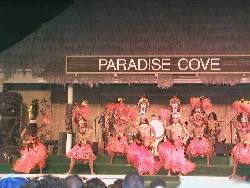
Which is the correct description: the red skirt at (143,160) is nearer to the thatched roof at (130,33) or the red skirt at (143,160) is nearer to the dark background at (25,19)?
the thatched roof at (130,33)

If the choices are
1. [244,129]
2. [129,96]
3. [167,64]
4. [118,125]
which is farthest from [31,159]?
[244,129]

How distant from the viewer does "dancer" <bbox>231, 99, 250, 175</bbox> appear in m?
10.3

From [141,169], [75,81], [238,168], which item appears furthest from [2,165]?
[238,168]

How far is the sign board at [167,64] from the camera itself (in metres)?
10.7

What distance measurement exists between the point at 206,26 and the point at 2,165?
19.0ft

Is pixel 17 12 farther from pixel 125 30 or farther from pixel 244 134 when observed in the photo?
pixel 244 134

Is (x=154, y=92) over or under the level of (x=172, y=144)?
over

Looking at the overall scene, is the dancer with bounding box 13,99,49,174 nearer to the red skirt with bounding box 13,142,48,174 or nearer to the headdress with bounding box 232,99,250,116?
the red skirt with bounding box 13,142,48,174

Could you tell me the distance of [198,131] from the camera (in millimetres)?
11164

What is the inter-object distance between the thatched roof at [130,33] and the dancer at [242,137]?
1400 millimetres

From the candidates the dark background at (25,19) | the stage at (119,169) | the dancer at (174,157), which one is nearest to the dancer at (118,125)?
the stage at (119,169)

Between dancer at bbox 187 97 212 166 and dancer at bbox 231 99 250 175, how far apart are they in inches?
26.1

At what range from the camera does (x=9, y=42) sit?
15398 millimetres

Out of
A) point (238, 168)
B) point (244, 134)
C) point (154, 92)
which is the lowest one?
point (238, 168)
